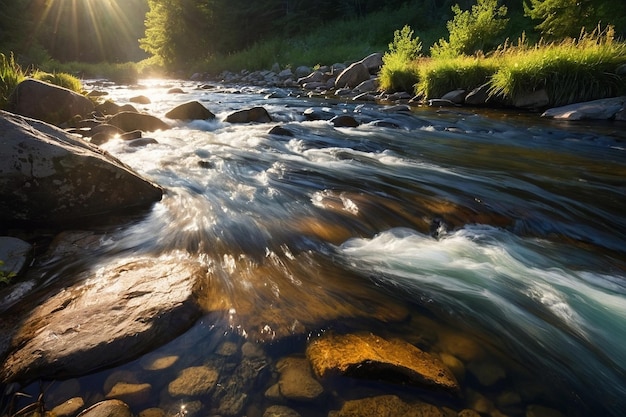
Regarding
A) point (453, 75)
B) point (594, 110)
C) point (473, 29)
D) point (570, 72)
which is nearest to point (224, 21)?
point (473, 29)

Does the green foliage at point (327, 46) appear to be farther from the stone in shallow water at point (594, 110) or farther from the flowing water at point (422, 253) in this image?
the flowing water at point (422, 253)

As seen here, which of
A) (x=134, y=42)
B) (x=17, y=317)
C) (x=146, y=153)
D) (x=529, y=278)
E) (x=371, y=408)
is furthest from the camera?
(x=134, y=42)

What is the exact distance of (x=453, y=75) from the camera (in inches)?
450

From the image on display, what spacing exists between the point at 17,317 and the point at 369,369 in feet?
6.49

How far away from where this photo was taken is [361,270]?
260 centimetres

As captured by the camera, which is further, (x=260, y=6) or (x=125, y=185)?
(x=260, y=6)

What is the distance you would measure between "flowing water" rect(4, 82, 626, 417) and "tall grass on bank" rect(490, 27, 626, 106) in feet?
12.1

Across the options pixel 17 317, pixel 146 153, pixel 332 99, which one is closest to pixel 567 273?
pixel 17 317

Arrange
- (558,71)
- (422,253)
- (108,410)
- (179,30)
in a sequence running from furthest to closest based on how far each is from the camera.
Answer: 1. (179,30)
2. (558,71)
3. (422,253)
4. (108,410)

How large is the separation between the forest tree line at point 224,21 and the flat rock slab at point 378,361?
1627 cm

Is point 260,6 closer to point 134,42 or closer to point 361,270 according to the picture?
point 361,270

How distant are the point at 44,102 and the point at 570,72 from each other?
1216 cm

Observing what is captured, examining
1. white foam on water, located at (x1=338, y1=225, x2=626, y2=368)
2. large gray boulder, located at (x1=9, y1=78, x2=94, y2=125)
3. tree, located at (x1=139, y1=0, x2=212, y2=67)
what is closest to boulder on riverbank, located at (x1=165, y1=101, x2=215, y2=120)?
large gray boulder, located at (x1=9, y1=78, x2=94, y2=125)

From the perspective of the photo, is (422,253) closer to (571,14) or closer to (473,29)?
(473,29)
